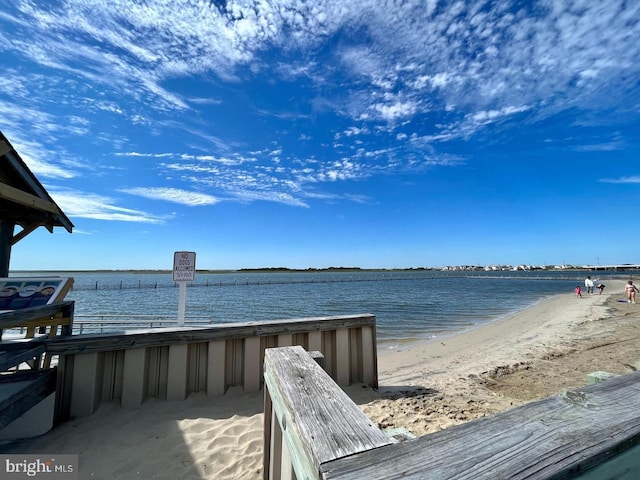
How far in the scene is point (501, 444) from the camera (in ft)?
2.50

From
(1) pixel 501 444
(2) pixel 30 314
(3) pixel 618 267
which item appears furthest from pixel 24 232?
(3) pixel 618 267

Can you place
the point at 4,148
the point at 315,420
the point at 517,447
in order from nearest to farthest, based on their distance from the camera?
the point at 517,447 < the point at 315,420 < the point at 4,148

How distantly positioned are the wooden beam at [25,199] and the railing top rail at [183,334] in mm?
2194

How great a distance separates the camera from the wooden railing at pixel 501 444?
0.69 metres

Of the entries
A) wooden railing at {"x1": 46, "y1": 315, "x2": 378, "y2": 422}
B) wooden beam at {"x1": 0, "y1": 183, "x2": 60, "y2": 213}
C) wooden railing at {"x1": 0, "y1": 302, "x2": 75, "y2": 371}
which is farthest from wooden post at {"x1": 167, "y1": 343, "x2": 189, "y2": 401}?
wooden beam at {"x1": 0, "y1": 183, "x2": 60, "y2": 213}

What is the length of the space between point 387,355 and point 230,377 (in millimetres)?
6759

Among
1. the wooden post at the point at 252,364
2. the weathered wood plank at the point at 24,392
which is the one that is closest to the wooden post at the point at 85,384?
→ the weathered wood plank at the point at 24,392

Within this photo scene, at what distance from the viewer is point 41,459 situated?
8.65 ft

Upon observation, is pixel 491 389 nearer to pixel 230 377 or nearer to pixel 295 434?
pixel 230 377

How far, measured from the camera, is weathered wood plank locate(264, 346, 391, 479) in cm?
83

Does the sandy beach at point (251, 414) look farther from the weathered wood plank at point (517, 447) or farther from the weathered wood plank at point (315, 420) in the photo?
the weathered wood plank at point (517, 447)

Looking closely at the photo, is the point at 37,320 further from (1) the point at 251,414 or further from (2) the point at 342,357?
(2) the point at 342,357

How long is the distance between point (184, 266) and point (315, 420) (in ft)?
17.6

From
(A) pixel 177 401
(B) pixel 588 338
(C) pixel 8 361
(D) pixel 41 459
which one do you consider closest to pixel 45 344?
(C) pixel 8 361
